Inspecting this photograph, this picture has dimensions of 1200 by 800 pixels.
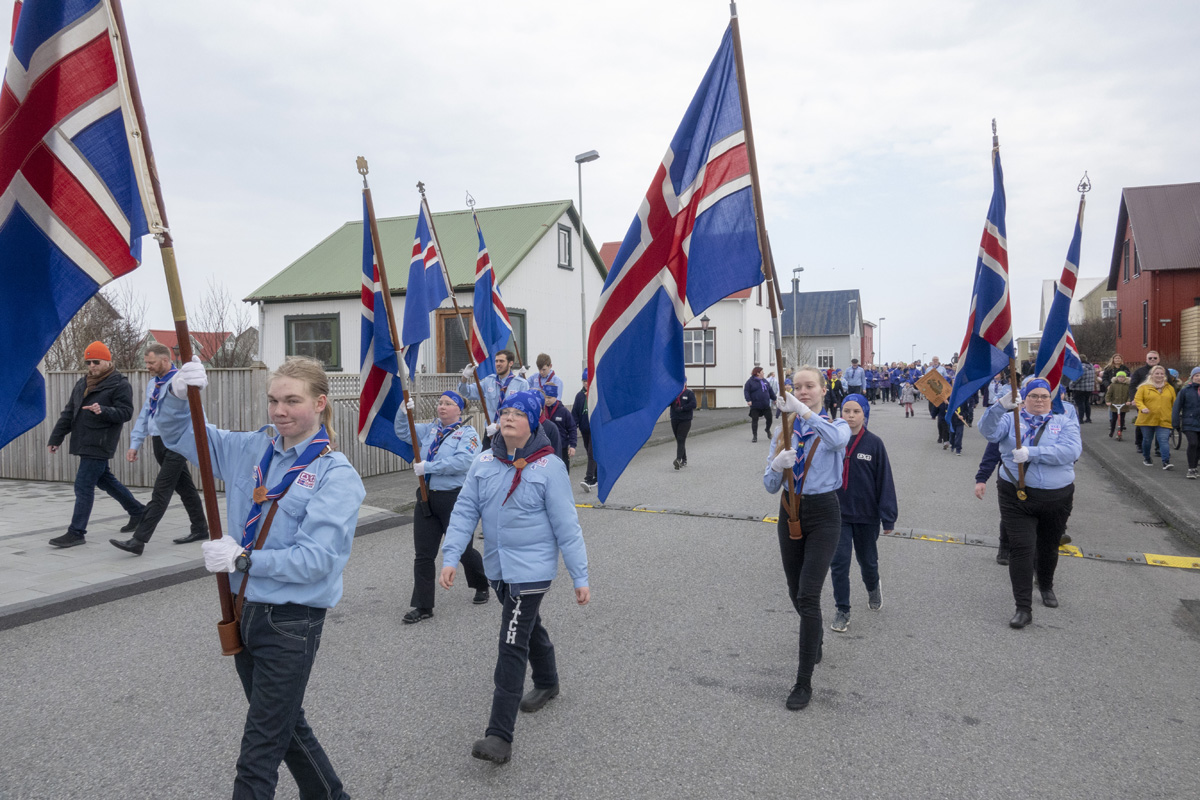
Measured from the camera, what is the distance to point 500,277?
20.6 m

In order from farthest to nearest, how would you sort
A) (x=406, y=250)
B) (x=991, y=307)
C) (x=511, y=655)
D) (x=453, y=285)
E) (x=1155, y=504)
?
(x=406, y=250) → (x=453, y=285) → (x=1155, y=504) → (x=991, y=307) → (x=511, y=655)

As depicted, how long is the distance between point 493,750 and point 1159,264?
1558 inches

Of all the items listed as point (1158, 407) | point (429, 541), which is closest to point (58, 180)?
point (429, 541)

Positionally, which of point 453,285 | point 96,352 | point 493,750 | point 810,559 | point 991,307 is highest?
point 453,285

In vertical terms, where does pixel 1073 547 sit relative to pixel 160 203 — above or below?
below

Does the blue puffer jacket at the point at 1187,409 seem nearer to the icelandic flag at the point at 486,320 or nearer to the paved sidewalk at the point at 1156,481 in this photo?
the paved sidewalk at the point at 1156,481

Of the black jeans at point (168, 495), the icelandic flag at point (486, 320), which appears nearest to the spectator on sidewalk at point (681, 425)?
the icelandic flag at point (486, 320)

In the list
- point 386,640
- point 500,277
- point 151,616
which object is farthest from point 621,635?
point 500,277

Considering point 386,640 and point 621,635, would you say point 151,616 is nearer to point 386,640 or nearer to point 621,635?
point 386,640

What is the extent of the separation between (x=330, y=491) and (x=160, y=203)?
114cm

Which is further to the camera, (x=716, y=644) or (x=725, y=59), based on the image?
(x=716, y=644)

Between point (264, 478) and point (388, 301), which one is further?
point (388, 301)

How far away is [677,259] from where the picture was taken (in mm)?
4469

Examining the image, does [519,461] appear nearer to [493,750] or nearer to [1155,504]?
[493,750]
